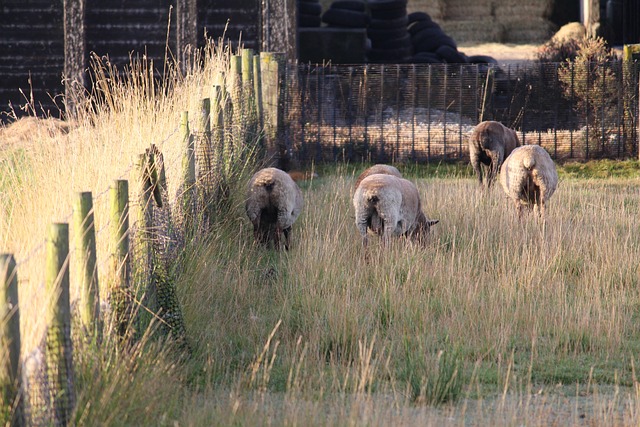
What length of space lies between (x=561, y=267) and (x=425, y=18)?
19.7m

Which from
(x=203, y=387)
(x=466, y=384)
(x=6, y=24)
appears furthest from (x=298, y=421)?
(x=6, y=24)

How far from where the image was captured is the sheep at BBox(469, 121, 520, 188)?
43.4 feet

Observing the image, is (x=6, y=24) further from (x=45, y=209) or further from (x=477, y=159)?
(x=45, y=209)

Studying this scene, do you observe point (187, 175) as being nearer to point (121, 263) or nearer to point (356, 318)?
point (356, 318)

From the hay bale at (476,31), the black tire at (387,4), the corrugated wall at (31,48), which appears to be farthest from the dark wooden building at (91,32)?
the hay bale at (476,31)

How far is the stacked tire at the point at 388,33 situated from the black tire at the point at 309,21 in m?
1.37

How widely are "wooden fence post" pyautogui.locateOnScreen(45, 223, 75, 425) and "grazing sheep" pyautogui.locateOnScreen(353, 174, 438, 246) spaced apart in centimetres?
498

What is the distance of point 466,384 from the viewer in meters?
6.19

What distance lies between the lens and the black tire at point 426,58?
24.1m

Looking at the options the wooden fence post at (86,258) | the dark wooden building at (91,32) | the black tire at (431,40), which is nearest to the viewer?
the wooden fence post at (86,258)

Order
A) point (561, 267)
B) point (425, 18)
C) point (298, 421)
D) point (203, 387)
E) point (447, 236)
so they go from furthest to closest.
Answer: point (425, 18) → point (447, 236) → point (561, 267) → point (203, 387) → point (298, 421)

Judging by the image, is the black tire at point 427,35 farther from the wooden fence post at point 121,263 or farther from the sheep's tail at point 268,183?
the wooden fence post at point 121,263

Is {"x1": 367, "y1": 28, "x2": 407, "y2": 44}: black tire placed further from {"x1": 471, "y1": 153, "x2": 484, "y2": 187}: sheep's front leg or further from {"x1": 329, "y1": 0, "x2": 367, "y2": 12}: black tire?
{"x1": 471, "y1": 153, "x2": 484, "y2": 187}: sheep's front leg

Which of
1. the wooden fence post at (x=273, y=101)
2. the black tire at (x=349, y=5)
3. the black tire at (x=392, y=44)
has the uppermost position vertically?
the black tire at (x=349, y=5)
